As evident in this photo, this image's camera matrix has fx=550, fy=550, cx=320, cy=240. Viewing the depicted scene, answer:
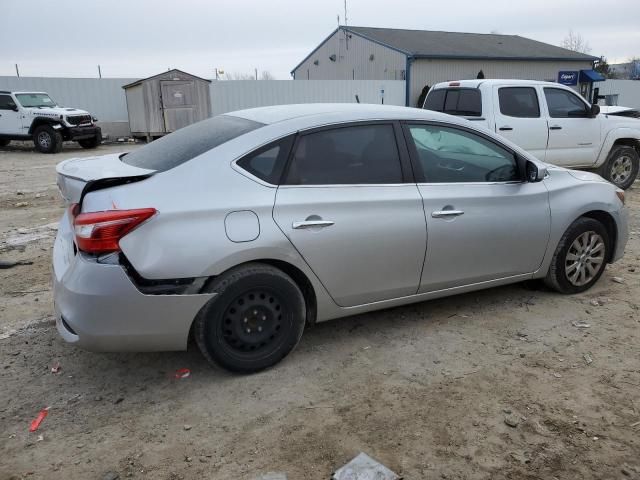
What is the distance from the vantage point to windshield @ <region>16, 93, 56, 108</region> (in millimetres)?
17156

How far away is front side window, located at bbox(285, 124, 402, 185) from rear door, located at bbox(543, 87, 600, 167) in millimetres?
5752

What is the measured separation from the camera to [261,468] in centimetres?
260

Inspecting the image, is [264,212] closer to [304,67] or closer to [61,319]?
[61,319]

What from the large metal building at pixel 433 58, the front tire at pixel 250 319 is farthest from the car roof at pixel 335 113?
the large metal building at pixel 433 58

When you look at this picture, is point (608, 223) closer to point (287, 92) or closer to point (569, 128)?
point (569, 128)

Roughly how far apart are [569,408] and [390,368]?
1045 mm

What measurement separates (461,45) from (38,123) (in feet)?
72.9

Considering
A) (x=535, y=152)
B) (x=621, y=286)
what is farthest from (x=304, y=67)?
(x=621, y=286)

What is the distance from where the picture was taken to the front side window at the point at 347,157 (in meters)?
3.43

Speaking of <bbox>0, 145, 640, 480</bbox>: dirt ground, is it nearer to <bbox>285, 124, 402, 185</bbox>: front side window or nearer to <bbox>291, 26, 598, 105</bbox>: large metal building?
<bbox>285, 124, 402, 185</bbox>: front side window

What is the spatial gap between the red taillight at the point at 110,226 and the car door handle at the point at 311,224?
83 centimetres

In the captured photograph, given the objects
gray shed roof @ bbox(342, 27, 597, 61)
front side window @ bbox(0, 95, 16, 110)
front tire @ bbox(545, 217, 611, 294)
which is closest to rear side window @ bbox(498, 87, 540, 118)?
front tire @ bbox(545, 217, 611, 294)

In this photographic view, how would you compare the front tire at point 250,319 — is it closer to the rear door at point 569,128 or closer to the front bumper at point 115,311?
the front bumper at point 115,311

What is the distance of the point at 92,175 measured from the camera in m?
3.23
